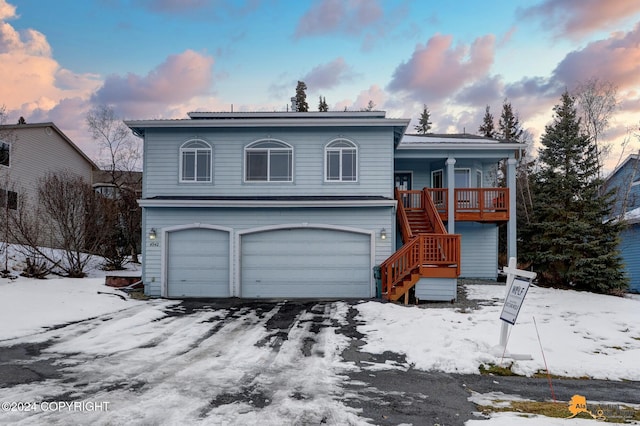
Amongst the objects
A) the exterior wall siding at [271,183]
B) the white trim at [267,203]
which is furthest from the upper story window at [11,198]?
the white trim at [267,203]

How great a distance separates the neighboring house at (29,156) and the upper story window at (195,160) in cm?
1056

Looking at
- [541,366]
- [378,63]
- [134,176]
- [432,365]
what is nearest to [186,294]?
[432,365]

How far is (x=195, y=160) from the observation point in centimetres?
1415

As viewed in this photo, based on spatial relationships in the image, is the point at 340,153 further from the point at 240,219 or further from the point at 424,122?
the point at 424,122

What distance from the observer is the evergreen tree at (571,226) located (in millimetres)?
14516

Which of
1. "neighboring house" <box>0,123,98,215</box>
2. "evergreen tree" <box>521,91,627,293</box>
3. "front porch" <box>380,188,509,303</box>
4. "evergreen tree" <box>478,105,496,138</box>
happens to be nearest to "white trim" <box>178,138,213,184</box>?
"front porch" <box>380,188,509,303</box>

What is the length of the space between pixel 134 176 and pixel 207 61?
15.0 m

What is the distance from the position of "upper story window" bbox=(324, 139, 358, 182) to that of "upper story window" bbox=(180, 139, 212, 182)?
4.03 metres

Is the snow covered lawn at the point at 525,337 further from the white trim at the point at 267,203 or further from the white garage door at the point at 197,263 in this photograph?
the white garage door at the point at 197,263

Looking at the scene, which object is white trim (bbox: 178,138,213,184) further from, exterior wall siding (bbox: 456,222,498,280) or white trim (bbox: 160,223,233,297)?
exterior wall siding (bbox: 456,222,498,280)

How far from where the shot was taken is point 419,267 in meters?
11.6

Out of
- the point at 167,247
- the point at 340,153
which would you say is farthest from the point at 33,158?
the point at 340,153

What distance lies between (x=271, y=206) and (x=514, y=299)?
8288 mm

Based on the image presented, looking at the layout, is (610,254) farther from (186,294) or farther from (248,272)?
(186,294)
